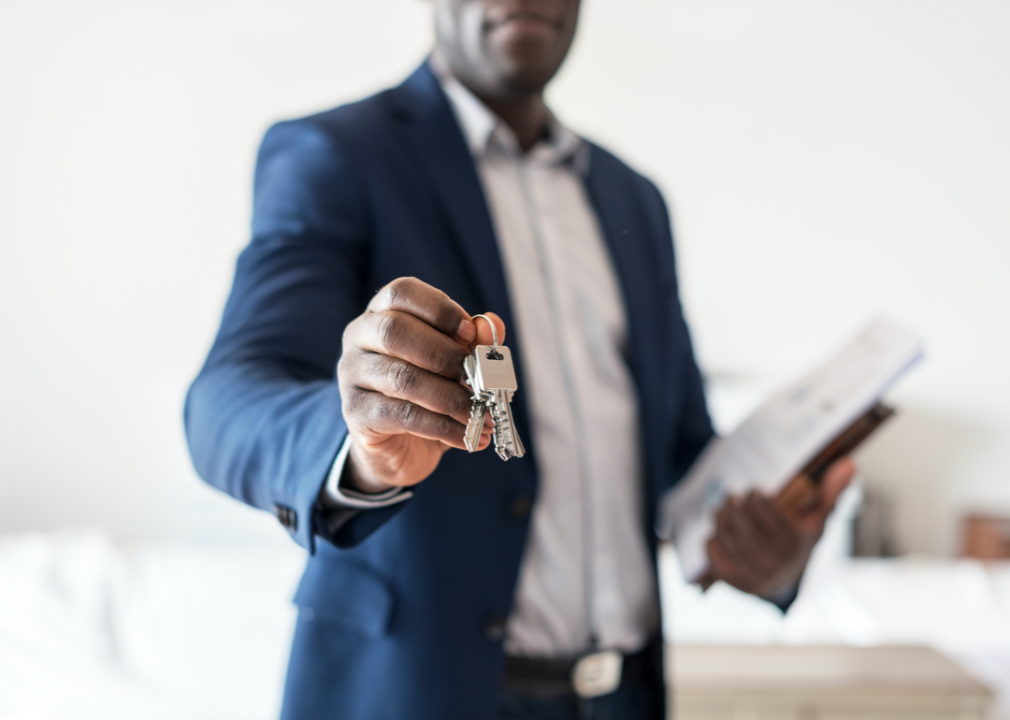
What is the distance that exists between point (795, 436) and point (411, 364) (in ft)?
1.74

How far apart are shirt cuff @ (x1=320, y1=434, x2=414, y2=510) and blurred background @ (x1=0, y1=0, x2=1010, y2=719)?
2209 mm

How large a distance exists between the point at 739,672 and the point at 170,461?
7.52 feet

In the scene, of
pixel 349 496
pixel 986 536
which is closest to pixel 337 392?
pixel 349 496

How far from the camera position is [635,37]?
3.05 m

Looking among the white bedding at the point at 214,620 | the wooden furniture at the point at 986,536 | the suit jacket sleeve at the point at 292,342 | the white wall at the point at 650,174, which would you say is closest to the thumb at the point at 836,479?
the suit jacket sleeve at the point at 292,342

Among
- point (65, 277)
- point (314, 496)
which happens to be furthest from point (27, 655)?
point (65, 277)

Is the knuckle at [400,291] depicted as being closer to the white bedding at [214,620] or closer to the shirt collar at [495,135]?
the shirt collar at [495,135]

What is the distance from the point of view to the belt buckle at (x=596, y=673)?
62cm

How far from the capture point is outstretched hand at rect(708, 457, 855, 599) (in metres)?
0.68

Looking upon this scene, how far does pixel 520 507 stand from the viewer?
505 millimetres

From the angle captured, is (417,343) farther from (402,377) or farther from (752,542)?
(752,542)

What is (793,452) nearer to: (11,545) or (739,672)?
(739,672)

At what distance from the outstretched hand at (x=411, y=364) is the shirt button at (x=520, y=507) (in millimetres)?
233

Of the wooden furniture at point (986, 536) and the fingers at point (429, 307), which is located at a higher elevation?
the fingers at point (429, 307)
